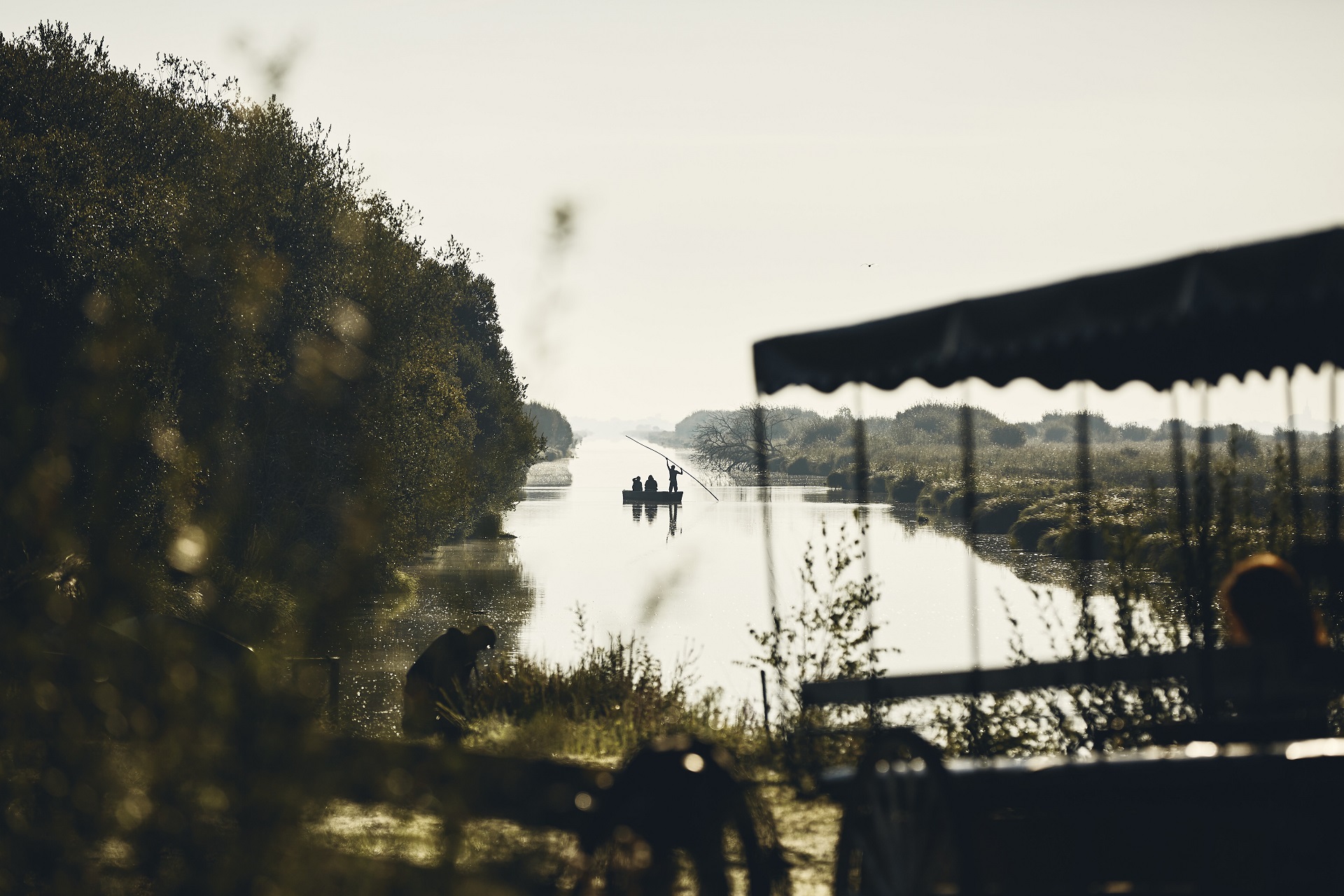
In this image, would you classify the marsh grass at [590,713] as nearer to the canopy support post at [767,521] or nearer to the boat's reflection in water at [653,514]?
the canopy support post at [767,521]

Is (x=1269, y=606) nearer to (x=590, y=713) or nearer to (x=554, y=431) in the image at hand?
(x=590, y=713)

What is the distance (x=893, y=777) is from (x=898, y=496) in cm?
7393

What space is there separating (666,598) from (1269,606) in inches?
967

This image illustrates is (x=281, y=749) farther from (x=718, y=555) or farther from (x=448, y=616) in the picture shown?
(x=718, y=555)

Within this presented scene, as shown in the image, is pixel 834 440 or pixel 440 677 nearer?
pixel 440 677

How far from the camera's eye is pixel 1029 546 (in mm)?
44281

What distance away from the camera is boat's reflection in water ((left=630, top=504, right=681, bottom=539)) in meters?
53.5

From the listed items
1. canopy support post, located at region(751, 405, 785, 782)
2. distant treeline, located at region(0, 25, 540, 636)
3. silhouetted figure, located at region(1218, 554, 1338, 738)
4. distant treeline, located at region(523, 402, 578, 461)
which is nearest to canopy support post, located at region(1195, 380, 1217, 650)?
silhouetted figure, located at region(1218, 554, 1338, 738)

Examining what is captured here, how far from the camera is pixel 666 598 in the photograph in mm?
29391

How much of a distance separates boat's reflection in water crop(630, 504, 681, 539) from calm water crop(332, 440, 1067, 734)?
0.49 metres

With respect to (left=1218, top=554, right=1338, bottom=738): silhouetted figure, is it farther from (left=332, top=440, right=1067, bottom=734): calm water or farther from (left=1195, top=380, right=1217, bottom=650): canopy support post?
(left=332, top=440, right=1067, bottom=734): calm water

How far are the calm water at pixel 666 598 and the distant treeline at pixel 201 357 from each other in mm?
2614

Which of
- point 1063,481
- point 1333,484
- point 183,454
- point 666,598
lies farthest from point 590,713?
point 1063,481

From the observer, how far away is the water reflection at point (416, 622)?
17500mm
